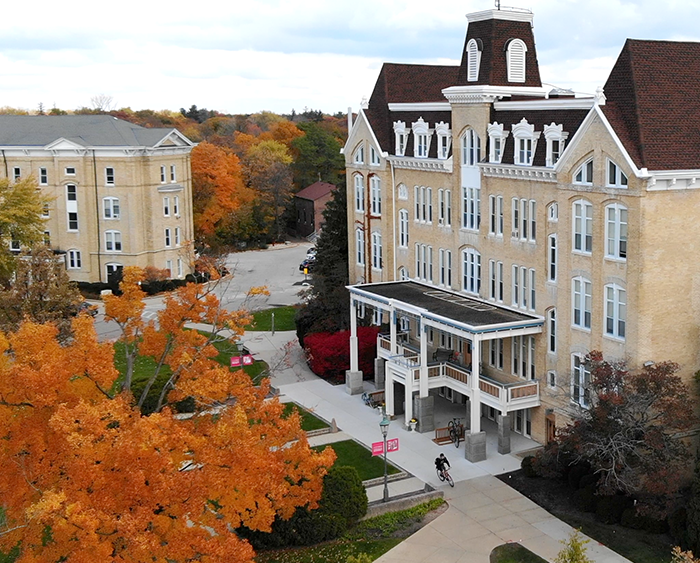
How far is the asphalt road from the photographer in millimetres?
67700

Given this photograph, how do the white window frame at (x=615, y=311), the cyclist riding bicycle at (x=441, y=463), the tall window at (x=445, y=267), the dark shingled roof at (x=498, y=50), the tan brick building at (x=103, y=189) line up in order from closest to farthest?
the white window frame at (x=615, y=311) < the cyclist riding bicycle at (x=441, y=463) < the dark shingled roof at (x=498, y=50) < the tall window at (x=445, y=267) < the tan brick building at (x=103, y=189)

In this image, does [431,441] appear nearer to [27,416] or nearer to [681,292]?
[681,292]

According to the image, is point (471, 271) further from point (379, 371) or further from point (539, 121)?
point (539, 121)

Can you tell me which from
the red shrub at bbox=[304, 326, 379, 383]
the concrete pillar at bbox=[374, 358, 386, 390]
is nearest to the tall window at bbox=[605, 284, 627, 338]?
the concrete pillar at bbox=[374, 358, 386, 390]

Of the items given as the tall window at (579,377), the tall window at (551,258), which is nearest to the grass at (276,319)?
the tall window at (551,258)

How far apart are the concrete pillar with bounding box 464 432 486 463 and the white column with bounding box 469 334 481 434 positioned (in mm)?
217

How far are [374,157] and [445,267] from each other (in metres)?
8.61

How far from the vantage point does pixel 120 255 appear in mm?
76750

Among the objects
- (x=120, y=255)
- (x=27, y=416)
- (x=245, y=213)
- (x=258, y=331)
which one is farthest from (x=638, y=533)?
(x=245, y=213)

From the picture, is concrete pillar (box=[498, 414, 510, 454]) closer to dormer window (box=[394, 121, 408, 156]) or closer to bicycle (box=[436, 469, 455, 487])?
bicycle (box=[436, 469, 455, 487])

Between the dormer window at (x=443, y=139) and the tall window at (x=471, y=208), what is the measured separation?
7.85 ft

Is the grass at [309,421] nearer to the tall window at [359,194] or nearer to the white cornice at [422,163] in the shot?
the tall window at [359,194]

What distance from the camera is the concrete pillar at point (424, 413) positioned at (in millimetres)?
42156

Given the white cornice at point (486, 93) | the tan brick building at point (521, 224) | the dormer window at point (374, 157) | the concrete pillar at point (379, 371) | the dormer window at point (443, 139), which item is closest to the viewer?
the tan brick building at point (521, 224)
